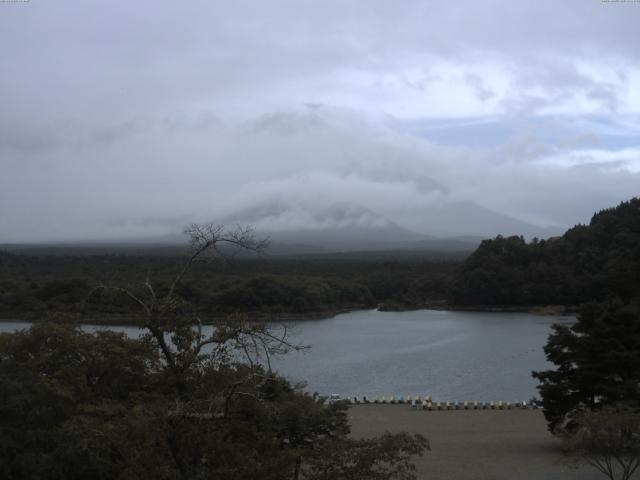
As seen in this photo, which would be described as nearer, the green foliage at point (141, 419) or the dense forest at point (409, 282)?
the green foliage at point (141, 419)

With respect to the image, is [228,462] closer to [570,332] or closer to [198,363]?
[198,363]

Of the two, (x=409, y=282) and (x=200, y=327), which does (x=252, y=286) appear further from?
(x=200, y=327)

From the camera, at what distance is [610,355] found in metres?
13.2

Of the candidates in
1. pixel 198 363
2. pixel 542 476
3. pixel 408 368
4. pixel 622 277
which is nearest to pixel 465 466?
pixel 542 476

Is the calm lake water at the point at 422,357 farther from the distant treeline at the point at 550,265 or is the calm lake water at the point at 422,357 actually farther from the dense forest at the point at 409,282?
the distant treeline at the point at 550,265

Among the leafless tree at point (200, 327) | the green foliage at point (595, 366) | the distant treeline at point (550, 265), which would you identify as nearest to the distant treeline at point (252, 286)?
the distant treeline at point (550, 265)

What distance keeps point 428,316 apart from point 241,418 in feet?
147

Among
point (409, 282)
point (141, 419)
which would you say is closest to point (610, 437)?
point (141, 419)

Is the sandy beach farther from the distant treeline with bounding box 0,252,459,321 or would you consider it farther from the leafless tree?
the distant treeline with bounding box 0,252,459,321

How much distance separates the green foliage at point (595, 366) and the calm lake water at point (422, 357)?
201 inches

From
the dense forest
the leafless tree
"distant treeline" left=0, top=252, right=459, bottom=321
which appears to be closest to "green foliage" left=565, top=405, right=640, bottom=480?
the leafless tree

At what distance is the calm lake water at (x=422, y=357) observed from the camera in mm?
23578

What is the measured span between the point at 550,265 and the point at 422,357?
27488mm

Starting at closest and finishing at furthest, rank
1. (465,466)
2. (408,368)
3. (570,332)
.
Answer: (465,466) < (570,332) < (408,368)
